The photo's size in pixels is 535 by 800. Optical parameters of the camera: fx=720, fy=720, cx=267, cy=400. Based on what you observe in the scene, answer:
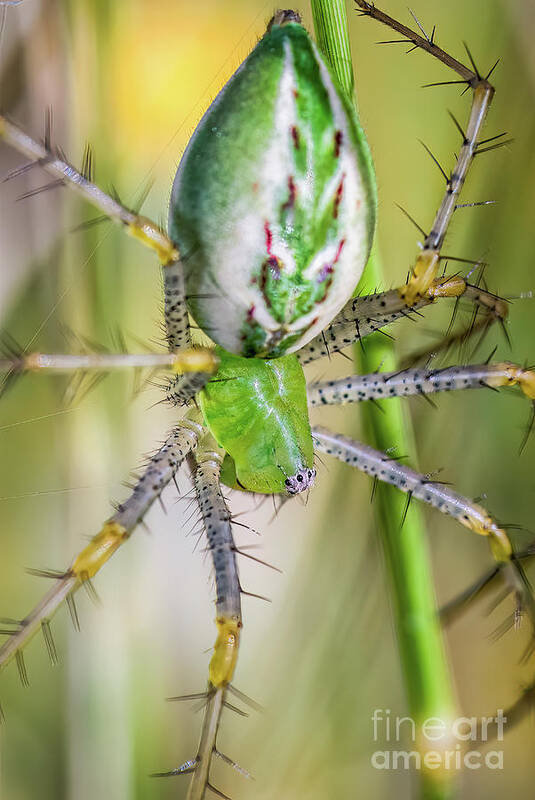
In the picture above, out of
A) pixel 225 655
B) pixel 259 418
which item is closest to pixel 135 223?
pixel 259 418

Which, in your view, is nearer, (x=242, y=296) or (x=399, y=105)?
(x=242, y=296)

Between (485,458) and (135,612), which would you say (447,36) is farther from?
(135,612)

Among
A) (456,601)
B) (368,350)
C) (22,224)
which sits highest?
(22,224)

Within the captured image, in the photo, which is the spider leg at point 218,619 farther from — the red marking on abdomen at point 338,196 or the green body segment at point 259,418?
the red marking on abdomen at point 338,196

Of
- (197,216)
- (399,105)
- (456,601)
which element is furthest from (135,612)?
(399,105)

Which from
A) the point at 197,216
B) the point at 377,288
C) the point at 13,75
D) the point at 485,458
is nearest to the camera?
the point at 197,216

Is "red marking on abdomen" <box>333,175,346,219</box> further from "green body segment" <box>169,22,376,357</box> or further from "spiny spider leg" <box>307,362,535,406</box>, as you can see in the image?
"spiny spider leg" <box>307,362,535,406</box>

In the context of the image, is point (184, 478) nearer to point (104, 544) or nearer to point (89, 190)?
point (104, 544)
